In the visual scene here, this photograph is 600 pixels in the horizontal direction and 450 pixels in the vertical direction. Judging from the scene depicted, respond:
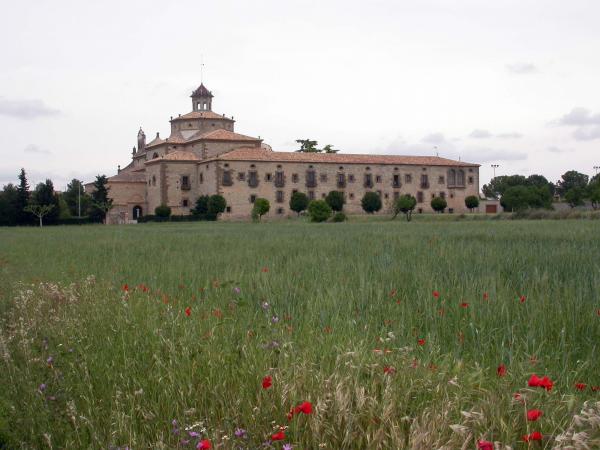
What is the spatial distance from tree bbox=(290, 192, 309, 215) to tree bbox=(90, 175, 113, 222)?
1690cm

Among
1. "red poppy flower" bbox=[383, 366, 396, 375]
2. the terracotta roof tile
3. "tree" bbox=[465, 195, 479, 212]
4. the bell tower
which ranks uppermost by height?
the bell tower

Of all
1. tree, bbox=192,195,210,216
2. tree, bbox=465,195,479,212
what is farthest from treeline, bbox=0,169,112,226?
tree, bbox=465,195,479,212

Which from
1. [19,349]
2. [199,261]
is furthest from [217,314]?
[199,261]

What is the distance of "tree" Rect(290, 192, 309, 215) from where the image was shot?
67.5 meters

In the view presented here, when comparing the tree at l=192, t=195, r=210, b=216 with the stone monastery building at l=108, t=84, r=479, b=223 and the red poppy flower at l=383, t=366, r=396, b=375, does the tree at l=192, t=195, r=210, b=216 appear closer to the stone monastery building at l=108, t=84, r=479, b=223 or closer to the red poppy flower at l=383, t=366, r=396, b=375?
the stone monastery building at l=108, t=84, r=479, b=223

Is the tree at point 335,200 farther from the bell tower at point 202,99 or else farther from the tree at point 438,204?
the bell tower at point 202,99

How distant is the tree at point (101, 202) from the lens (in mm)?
66188

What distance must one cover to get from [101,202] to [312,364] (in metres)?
65.3

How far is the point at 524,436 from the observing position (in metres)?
3.24

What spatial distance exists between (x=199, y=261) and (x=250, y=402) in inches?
330

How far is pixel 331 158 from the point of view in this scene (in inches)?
2872

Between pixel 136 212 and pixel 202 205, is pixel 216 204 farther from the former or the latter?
pixel 136 212

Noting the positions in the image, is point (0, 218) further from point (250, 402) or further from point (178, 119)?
point (250, 402)

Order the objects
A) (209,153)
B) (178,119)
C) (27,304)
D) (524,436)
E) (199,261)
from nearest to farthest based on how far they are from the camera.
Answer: (524,436), (27,304), (199,261), (209,153), (178,119)
